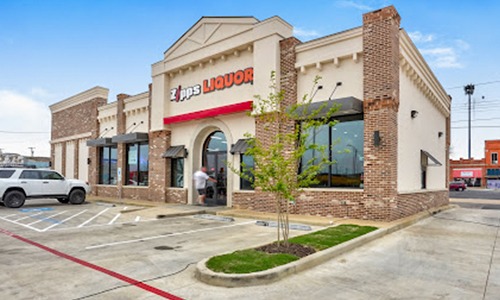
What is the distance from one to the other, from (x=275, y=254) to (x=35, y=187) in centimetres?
1569

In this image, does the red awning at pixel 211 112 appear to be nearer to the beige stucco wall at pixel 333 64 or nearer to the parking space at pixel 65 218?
the beige stucco wall at pixel 333 64

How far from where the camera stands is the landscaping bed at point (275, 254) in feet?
19.8

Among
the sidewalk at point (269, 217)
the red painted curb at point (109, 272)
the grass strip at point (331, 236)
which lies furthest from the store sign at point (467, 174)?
the red painted curb at point (109, 272)

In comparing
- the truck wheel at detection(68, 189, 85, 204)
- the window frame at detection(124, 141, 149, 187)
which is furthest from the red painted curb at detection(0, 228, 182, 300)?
the window frame at detection(124, 141, 149, 187)

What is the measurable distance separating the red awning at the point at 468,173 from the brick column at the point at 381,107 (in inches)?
2426

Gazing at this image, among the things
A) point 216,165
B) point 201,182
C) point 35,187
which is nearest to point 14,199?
point 35,187

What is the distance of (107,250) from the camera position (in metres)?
8.06

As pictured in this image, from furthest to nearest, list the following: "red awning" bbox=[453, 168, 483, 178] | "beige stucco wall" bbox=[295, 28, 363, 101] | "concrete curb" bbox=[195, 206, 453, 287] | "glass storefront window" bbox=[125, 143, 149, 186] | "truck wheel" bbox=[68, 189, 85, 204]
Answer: "red awning" bbox=[453, 168, 483, 178]
"glass storefront window" bbox=[125, 143, 149, 186]
"truck wheel" bbox=[68, 189, 85, 204]
"beige stucco wall" bbox=[295, 28, 363, 101]
"concrete curb" bbox=[195, 206, 453, 287]

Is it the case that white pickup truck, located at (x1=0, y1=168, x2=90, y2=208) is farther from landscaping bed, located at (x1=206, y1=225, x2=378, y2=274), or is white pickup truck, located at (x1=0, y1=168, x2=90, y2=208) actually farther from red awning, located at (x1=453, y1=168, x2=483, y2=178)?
red awning, located at (x1=453, y1=168, x2=483, y2=178)

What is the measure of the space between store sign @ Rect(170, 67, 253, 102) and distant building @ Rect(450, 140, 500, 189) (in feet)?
195

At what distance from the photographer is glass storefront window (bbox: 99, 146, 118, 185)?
23994 millimetres

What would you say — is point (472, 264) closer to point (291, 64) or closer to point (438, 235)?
point (438, 235)

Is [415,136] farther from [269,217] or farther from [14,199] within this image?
[14,199]

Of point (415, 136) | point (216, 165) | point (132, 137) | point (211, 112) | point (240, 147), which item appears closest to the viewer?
point (415, 136)
